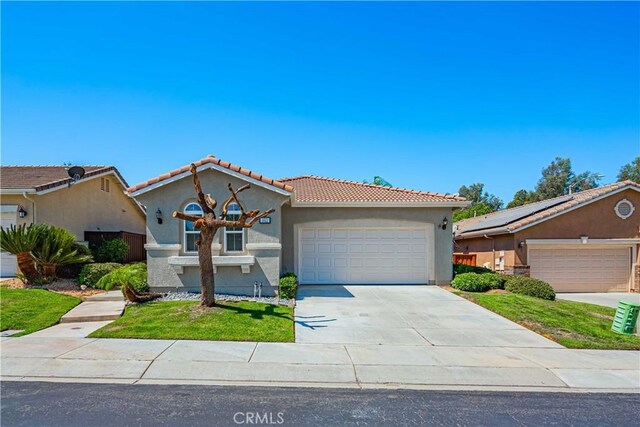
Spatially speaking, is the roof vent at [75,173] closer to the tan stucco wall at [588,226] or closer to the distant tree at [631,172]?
the tan stucco wall at [588,226]

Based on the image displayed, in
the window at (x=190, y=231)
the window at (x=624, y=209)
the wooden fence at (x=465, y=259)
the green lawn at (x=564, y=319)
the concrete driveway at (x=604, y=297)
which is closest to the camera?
the green lawn at (x=564, y=319)

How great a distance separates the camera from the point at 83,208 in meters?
16.9

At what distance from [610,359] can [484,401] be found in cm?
398

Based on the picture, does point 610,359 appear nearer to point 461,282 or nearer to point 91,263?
point 461,282

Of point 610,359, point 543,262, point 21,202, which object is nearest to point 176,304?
point 21,202

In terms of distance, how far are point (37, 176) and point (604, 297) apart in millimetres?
24398

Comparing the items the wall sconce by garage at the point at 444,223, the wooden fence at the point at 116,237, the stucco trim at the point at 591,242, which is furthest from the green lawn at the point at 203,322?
Answer: the stucco trim at the point at 591,242

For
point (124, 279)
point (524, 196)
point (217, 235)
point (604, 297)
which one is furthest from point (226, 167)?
point (524, 196)

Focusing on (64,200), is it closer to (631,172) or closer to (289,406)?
(289,406)

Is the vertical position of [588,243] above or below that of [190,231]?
below

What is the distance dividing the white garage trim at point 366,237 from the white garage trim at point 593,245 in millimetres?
5021

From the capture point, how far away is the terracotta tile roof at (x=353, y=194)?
1466 centimetres

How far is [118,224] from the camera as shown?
19.9m

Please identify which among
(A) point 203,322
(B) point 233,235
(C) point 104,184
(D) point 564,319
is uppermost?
(C) point 104,184
